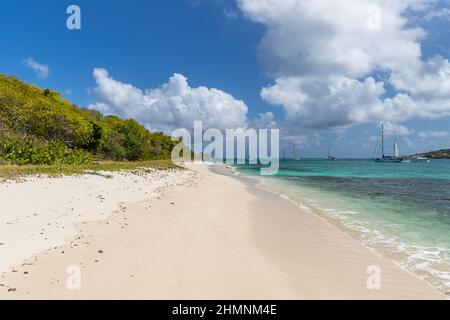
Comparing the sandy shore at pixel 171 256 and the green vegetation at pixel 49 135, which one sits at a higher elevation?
the green vegetation at pixel 49 135

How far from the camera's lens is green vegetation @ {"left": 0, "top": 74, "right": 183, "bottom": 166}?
29.4 meters

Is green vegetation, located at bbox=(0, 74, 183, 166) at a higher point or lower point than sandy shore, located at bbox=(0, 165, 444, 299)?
higher

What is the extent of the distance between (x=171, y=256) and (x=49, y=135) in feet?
135

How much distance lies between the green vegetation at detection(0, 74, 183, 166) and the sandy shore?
1801 cm

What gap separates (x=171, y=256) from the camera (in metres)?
8.04

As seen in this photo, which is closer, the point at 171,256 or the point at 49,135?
the point at 171,256

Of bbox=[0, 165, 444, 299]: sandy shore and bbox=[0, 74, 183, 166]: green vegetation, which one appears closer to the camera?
bbox=[0, 165, 444, 299]: sandy shore

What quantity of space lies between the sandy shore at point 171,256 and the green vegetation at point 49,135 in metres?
18.0

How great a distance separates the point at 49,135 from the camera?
42.0 m

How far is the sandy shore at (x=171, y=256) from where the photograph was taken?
6117 millimetres

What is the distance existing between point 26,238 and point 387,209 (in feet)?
63.0

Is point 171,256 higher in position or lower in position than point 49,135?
lower

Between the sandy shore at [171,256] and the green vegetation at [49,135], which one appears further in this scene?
the green vegetation at [49,135]
